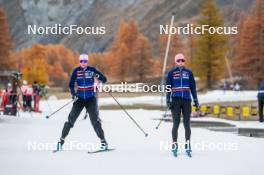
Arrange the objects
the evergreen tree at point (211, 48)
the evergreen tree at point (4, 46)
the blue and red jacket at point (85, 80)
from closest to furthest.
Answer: the blue and red jacket at point (85, 80)
the evergreen tree at point (211, 48)
the evergreen tree at point (4, 46)

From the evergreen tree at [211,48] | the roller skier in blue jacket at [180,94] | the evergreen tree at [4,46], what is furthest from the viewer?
the evergreen tree at [4,46]

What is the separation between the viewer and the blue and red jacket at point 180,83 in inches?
413

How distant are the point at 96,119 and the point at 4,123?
740 cm

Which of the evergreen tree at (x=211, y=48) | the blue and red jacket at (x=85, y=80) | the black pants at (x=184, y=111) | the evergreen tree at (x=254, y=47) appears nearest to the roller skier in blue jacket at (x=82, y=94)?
the blue and red jacket at (x=85, y=80)

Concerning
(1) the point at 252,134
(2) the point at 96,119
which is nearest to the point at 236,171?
(2) the point at 96,119

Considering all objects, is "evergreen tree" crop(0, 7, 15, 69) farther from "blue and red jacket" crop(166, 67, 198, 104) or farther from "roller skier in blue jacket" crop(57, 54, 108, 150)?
"blue and red jacket" crop(166, 67, 198, 104)

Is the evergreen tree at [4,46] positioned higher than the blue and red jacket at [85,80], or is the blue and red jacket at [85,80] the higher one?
the evergreen tree at [4,46]

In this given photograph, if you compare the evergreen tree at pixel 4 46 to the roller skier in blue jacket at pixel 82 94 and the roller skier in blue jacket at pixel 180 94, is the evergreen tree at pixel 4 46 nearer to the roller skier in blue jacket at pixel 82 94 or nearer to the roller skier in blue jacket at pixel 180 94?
the roller skier in blue jacket at pixel 82 94

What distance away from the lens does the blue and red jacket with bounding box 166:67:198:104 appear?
10.5 metres

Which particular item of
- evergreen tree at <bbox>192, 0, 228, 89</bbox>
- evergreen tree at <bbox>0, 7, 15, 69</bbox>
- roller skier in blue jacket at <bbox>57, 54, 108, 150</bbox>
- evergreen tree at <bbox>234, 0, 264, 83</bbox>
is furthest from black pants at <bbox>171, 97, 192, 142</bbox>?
evergreen tree at <bbox>0, 7, 15, 69</bbox>

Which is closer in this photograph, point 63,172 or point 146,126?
point 63,172

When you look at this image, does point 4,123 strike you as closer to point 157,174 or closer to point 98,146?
point 98,146

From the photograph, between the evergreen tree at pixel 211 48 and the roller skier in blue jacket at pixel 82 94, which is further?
the evergreen tree at pixel 211 48

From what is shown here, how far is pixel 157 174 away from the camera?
27.2 feet
